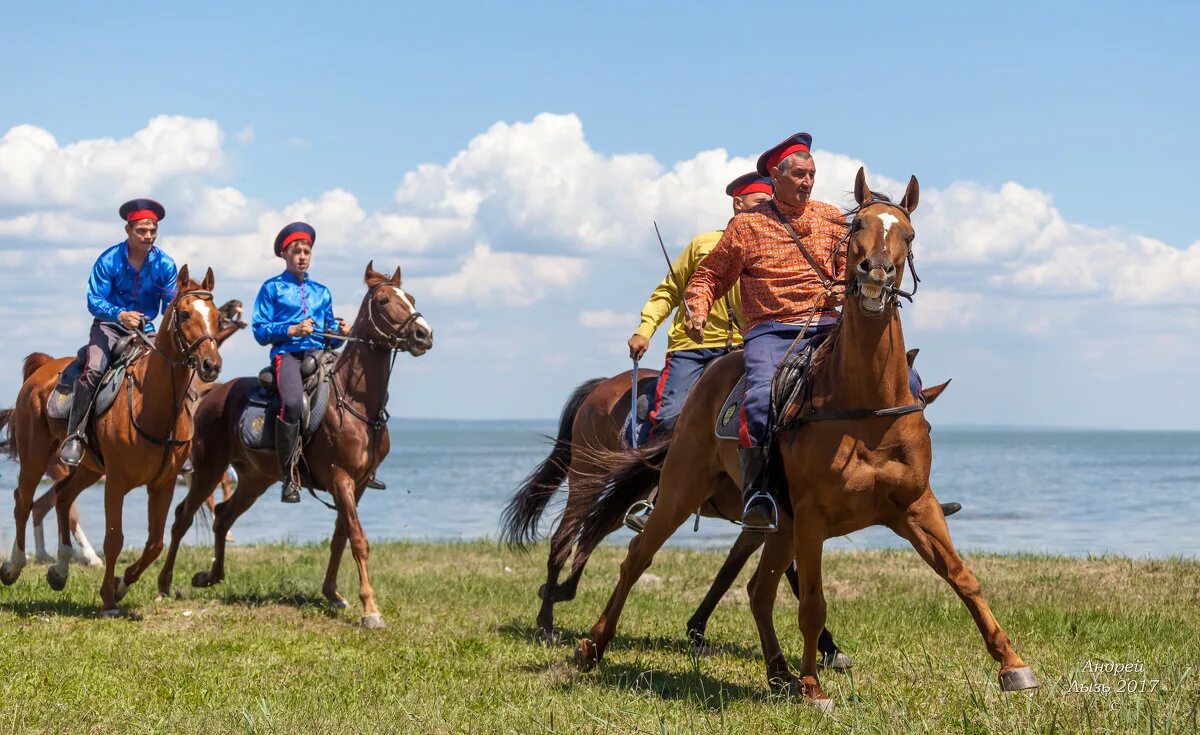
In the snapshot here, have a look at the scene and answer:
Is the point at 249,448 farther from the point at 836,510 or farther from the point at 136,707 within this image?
the point at 836,510

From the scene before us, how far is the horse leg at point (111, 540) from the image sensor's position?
1032 centimetres

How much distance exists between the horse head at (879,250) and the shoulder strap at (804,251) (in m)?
0.55

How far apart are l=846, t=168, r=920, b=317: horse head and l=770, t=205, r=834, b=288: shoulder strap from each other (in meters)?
0.55

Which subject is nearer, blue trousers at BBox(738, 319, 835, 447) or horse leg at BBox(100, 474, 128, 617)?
blue trousers at BBox(738, 319, 835, 447)

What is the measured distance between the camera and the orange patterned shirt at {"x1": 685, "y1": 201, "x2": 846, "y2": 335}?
758 cm

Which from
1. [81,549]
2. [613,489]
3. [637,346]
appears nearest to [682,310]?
[637,346]

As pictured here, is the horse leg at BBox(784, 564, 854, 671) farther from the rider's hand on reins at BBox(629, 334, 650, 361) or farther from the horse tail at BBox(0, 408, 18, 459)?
the horse tail at BBox(0, 408, 18, 459)

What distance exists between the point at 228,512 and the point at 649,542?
590 cm

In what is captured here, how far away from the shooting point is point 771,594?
25.6 ft

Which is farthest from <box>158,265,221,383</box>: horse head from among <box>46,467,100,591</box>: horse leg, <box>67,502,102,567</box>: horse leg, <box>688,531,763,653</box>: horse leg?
<box>67,502,102,567</box>: horse leg

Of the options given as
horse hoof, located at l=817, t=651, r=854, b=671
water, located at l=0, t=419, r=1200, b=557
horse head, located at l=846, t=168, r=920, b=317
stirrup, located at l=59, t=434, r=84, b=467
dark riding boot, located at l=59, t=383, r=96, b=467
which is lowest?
water, located at l=0, t=419, r=1200, b=557

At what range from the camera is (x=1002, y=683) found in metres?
6.17

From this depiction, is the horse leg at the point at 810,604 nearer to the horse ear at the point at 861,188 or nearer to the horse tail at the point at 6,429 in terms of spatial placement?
the horse ear at the point at 861,188

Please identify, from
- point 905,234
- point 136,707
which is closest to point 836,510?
point 905,234
